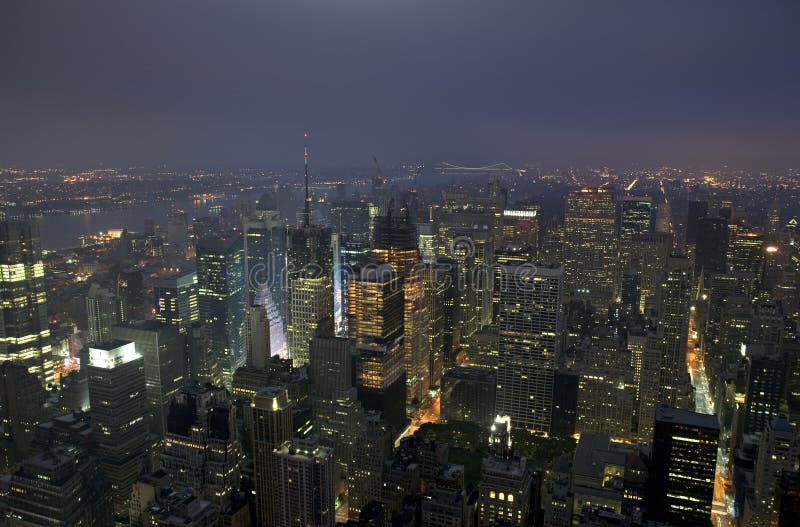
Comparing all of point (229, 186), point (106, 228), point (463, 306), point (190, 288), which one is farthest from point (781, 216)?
point (106, 228)

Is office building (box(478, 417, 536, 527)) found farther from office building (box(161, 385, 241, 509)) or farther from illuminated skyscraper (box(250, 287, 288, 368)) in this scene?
illuminated skyscraper (box(250, 287, 288, 368))

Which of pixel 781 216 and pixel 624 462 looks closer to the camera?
pixel 624 462

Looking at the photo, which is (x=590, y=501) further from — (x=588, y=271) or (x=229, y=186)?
(x=588, y=271)

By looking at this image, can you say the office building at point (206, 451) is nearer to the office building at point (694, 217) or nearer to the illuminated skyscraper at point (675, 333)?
the illuminated skyscraper at point (675, 333)

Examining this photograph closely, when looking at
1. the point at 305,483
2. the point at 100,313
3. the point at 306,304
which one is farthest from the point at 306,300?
the point at 305,483

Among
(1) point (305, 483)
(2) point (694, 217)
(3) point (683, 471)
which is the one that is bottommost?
(3) point (683, 471)

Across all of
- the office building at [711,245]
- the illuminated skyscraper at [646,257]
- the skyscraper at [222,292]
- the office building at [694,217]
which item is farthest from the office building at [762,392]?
the skyscraper at [222,292]

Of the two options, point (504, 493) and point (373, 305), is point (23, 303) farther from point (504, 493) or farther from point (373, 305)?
point (504, 493)
